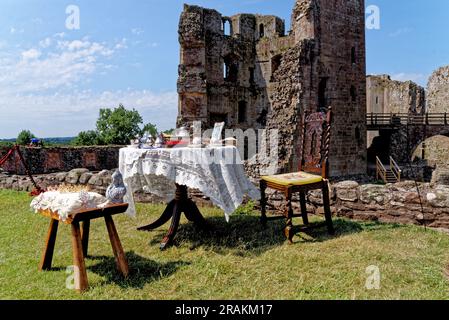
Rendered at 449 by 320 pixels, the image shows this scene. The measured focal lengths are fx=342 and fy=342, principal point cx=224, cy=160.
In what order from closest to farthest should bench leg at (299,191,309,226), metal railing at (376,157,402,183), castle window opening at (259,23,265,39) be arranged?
bench leg at (299,191,309,226) < metal railing at (376,157,402,183) < castle window opening at (259,23,265,39)

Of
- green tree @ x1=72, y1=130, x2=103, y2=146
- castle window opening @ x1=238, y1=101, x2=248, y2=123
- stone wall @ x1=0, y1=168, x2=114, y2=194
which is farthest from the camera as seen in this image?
green tree @ x1=72, y1=130, x2=103, y2=146

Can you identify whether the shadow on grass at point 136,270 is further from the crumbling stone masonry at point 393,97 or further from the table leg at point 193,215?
the crumbling stone masonry at point 393,97

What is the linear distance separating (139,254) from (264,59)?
69.0 ft

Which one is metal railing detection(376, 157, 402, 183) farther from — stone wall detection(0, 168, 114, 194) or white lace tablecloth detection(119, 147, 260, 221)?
white lace tablecloth detection(119, 147, 260, 221)

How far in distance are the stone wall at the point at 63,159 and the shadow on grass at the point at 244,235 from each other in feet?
47.6

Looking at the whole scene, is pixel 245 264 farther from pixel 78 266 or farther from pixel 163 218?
pixel 163 218

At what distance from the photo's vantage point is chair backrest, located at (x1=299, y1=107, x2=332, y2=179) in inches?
177

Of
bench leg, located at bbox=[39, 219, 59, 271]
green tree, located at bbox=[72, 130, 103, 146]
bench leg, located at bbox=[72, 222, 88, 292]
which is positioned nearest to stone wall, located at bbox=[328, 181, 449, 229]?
bench leg, located at bbox=[72, 222, 88, 292]

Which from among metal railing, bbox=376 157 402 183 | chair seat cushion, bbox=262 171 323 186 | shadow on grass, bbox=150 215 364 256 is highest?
chair seat cushion, bbox=262 171 323 186

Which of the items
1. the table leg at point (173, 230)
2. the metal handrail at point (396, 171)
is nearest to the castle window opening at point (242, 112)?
the metal handrail at point (396, 171)

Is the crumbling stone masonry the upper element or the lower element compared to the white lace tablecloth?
upper

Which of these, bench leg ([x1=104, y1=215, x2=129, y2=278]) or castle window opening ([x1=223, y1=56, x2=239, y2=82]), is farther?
castle window opening ([x1=223, y1=56, x2=239, y2=82])

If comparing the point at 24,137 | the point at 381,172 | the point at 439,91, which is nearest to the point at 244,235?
the point at 381,172

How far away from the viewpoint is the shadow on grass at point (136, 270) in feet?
10.4
